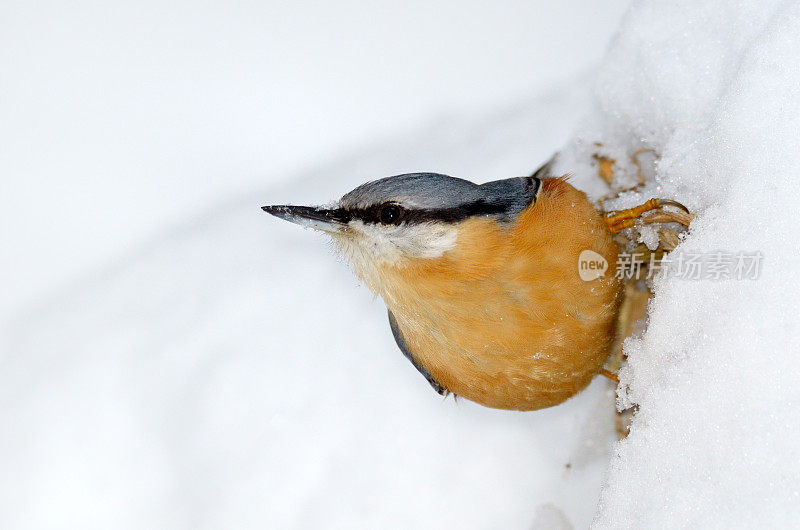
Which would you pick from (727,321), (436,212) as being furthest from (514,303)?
(727,321)

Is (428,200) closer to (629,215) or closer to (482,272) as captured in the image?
(482,272)

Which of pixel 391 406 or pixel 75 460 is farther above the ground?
pixel 391 406

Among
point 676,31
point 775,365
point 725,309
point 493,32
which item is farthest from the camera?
point 493,32

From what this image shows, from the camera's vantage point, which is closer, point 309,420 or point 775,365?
point 775,365

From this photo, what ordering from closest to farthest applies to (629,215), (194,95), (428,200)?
(428,200) → (629,215) → (194,95)

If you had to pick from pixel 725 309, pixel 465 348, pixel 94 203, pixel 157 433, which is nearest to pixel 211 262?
pixel 94 203

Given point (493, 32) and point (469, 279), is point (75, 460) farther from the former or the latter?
point (493, 32)

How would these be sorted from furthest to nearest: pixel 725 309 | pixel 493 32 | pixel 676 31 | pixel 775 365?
1. pixel 493 32
2. pixel 676 31
3. pixel 725 309
4. pixel 775 365
